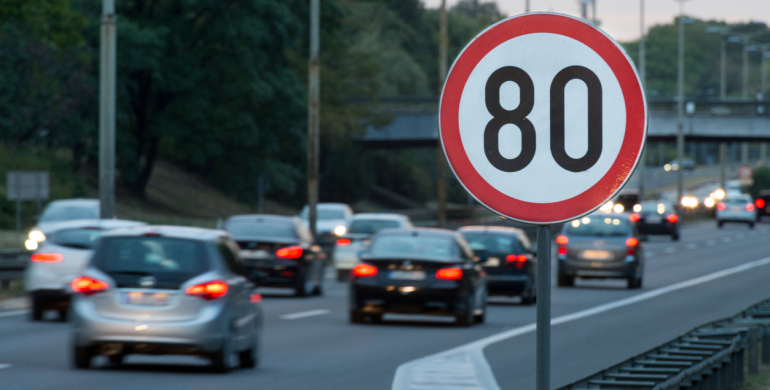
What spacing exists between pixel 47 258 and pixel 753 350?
1105cm

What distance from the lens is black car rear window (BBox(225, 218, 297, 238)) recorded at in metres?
26.0

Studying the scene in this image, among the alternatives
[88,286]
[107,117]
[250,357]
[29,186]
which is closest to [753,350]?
[250,357]

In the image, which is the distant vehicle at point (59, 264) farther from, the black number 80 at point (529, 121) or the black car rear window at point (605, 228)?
the black number 80 at point (529, 121)

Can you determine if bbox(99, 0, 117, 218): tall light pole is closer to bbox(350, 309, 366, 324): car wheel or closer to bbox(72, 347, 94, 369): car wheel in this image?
bbox(350, 309, 366, 324): car wheel

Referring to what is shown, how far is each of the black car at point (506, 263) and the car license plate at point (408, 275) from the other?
5.31 m

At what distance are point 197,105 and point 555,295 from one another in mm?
27673

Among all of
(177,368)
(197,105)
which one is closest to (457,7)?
(197,105)

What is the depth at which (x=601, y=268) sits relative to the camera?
96.0 ft

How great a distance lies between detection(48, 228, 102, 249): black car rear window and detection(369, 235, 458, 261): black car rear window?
4011mm

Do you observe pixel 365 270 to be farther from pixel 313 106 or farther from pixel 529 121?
pixel 313 106

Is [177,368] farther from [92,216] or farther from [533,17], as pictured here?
[92,216]

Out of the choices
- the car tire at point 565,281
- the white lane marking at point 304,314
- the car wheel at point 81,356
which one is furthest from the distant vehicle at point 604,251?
the car wheel at point 81,356

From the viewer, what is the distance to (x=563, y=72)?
4.18 m

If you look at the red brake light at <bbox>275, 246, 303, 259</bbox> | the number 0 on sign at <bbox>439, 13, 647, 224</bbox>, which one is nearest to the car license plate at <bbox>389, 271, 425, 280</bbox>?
the red brake light at <bbox>275, 246, 303, 259</bbox>
